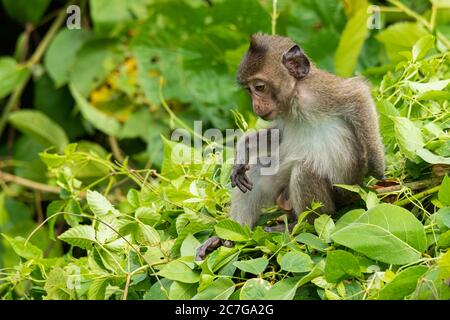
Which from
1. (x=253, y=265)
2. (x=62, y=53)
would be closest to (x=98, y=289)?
(x=253, y=265)

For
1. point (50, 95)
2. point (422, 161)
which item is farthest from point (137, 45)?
point (422, 161)

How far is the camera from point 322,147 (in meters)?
2.45

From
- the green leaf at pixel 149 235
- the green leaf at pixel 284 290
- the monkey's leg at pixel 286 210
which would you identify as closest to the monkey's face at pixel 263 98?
the monkey's leg at pixel 286 210

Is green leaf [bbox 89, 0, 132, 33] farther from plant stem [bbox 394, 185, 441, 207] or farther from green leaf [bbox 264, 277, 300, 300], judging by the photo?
green leaf [bbox 264, 277, 300, 300]

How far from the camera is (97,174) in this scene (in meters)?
3.59

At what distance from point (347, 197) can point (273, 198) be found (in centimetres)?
28

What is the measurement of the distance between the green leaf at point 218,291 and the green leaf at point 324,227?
24 cm

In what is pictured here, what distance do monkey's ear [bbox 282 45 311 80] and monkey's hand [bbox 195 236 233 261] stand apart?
21.3 inches

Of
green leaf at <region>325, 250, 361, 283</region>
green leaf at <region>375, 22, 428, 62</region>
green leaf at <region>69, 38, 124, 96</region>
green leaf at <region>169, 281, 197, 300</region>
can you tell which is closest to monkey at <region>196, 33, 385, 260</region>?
green leaf at <region>169, 281, 197, 300</region>

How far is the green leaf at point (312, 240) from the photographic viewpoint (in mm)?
2027

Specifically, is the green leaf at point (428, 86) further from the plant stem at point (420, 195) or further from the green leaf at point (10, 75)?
the green leaf at point (10, 75)

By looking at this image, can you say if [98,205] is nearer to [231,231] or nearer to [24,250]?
[24,250]

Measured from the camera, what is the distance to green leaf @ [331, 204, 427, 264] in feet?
6.25

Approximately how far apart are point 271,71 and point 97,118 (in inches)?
96.6
